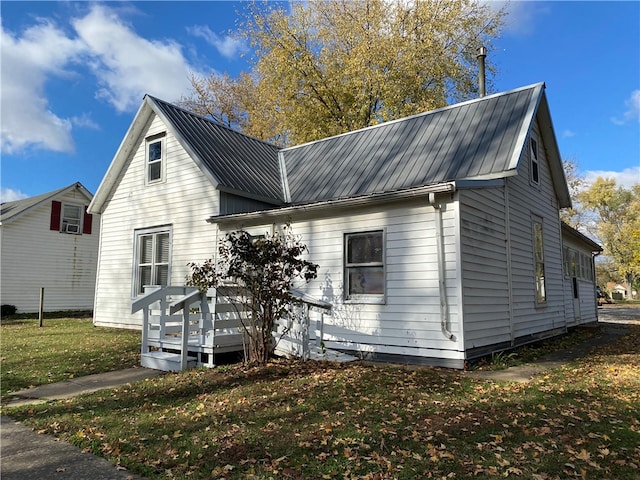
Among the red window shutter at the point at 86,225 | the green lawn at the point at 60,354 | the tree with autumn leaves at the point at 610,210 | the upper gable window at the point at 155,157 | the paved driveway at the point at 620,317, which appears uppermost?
Answer: the tree with autumn leaves at the point at 610,210

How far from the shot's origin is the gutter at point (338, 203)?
25.2ft

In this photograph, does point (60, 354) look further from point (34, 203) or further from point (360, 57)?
point (360, 57)

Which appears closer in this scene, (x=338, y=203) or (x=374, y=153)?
(x=338, y=203)

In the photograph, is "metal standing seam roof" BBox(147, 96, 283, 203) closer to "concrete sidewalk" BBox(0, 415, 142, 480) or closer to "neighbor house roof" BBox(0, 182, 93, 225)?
"concrete sidewalk" BBox(0, 415, 142, 480)

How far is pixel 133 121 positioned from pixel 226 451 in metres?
12.4

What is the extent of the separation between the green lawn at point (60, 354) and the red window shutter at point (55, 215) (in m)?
10.2

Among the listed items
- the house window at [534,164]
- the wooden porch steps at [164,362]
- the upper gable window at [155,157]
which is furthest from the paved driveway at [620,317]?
the upper gable window at [155,157]

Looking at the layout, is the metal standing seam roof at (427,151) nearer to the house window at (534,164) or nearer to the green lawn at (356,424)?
the house window at (534,164)

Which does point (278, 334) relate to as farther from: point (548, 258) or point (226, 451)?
point (548, 258)

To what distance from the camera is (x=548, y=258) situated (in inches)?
489

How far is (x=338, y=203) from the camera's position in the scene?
8.89m

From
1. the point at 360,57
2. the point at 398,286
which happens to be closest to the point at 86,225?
the point at 360,57

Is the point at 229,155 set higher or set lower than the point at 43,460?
higher

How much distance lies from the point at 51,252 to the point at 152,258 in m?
12.3
